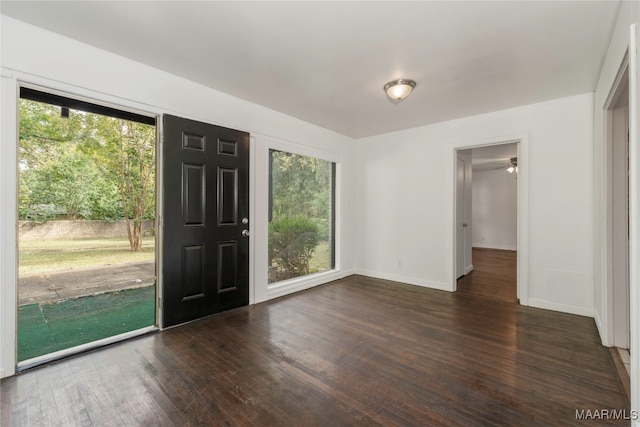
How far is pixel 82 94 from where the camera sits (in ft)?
7.39

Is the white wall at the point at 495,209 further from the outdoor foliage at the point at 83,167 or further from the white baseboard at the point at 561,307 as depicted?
the outdoor foliage at the point at 83,167

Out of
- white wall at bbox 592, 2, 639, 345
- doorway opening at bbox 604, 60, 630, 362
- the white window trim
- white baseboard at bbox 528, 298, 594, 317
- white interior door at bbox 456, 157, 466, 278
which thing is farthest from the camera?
white interior door at bbox 456, 157, 466, 278

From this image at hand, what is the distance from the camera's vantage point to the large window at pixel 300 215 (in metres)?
3.94

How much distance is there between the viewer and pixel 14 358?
1.98 meters

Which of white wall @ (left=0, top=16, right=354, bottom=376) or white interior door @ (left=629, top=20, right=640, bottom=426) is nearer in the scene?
white interior door @ (left=629, top=20, right=640, bottom=426)

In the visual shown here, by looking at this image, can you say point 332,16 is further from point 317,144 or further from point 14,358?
point 14,358

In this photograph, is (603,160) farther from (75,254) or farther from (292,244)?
(75,254)

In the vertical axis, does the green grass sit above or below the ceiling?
below

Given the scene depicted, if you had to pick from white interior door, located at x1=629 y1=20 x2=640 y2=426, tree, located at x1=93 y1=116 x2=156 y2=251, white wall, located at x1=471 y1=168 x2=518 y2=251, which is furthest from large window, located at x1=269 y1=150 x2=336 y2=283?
white wall, located at x1=471 y1=168 x2=518 y2=251

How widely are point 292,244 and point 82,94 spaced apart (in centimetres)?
295

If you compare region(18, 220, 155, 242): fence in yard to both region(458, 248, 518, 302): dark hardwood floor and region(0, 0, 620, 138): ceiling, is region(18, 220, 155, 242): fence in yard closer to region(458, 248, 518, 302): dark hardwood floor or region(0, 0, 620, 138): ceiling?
region(0, 0, 620, 138): ceiling

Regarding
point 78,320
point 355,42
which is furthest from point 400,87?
point 78,320

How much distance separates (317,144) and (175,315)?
306cm

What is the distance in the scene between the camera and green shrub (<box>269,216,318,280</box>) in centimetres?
396
